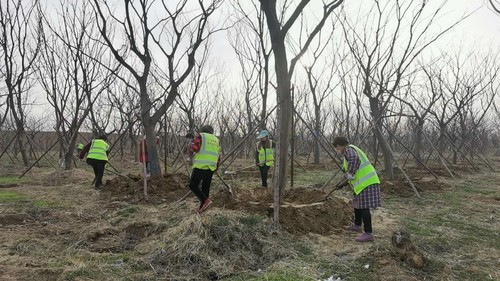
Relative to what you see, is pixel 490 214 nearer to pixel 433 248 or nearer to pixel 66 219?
pixel 433 248

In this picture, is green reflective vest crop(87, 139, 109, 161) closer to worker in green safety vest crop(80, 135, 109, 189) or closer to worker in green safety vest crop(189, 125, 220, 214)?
worker in green safety vest crop(80, 135, 109, 189)

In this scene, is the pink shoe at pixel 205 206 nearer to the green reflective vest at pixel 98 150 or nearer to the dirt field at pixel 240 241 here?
the dirt field at pixel 240 241

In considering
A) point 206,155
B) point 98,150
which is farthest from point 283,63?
point 98,150

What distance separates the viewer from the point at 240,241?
4.20m

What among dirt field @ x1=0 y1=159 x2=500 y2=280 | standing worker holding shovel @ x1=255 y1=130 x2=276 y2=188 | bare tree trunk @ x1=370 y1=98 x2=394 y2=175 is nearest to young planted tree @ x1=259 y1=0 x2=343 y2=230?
dirt field @ x1=0 y1=159 x2=500 y2=280

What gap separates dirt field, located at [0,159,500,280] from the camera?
3623 millimetres

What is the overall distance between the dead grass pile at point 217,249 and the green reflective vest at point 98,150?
209 inches

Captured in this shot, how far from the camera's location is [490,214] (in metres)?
6.60

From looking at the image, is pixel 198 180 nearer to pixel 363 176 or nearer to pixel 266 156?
pixel 363 176

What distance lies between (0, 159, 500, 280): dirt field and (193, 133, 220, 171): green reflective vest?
776 mm

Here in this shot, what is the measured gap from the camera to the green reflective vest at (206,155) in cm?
568

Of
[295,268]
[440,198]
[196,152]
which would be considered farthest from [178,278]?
[440,198]

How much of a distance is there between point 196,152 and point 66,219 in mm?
2333

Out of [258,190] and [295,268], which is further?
[258,190]
